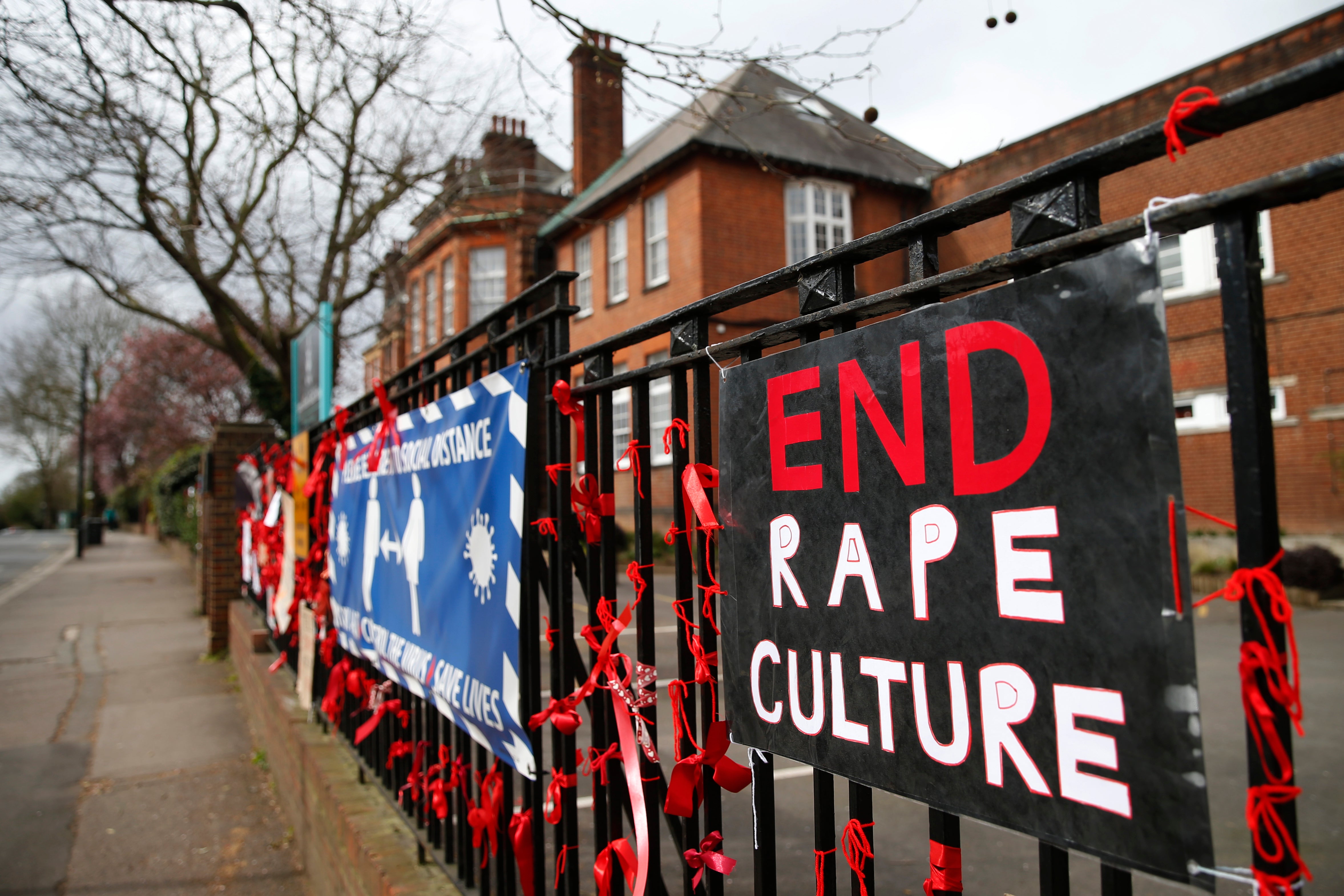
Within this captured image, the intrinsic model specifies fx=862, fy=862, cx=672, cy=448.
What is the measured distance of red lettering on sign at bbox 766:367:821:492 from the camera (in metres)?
1.32

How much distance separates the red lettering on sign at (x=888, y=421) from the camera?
1.14 meters

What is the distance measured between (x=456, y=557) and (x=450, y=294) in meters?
20.1

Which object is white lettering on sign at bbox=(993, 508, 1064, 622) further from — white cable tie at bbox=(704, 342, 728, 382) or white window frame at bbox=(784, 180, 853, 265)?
white window frame at bbox=(784, 180, 853, 265)

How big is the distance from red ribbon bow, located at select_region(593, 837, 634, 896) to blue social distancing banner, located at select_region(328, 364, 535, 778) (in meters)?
0.35

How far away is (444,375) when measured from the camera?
2840 mm

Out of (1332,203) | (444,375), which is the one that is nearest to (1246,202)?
(444,375)

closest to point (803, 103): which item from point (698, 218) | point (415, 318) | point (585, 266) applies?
point (698, 218)

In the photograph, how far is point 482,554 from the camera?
2.30 metres

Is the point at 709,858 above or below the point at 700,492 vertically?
below

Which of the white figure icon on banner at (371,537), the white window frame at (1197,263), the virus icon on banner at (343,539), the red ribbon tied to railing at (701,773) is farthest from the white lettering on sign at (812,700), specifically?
the white window frame at (1197,263)

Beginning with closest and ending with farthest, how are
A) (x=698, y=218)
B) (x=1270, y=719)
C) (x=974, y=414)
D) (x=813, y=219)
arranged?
1. (x=1270, y=719)
2. (x=974, y=414)
3. (x=698, y=218)
4. (x=813, y=219)

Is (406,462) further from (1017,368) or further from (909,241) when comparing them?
(1017,368)

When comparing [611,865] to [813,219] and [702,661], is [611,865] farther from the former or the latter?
[813,219]

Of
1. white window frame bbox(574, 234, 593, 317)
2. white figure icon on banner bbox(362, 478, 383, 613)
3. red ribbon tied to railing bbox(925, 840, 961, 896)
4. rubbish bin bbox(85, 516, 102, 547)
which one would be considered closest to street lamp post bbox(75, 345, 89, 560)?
rubbish bin bbox(85, 516, 102, 547)
